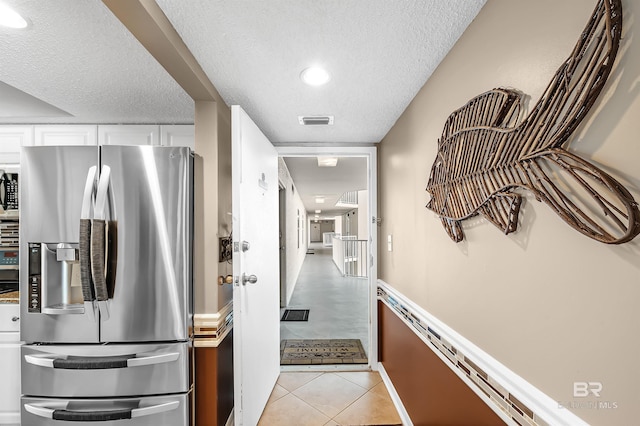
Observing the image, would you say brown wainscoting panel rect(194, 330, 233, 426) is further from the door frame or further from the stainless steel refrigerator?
the door frame

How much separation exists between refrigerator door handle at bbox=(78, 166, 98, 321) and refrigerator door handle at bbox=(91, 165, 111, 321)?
0.03m

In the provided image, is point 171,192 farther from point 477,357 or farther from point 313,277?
point 313,277

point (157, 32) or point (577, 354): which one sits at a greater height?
point (157, 32)

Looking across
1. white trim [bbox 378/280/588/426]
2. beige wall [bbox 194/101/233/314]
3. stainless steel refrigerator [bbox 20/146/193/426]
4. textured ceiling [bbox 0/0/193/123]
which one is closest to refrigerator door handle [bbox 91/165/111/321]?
stainless steel refrigerator [bbox 20/146/193/426]

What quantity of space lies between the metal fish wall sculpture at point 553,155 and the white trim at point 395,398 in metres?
1.58

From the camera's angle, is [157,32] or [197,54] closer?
[157,32]

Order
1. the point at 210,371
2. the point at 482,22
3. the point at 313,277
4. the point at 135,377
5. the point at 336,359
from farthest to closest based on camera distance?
the point at 313,277, the point at 336,359, the point at 210,371, the point at 135,377, the point at 482,22

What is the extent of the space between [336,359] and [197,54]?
9.41 ft

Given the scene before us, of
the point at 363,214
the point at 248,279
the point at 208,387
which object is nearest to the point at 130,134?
the point at 248,279

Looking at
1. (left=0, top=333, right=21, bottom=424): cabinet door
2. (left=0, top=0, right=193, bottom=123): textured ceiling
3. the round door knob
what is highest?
(left=0, top=0, right=193, bottom=123): textured ceiling

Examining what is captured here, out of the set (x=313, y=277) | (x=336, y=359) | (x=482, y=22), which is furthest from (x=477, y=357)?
(x=313, y=277)

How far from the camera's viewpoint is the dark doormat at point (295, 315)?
14.3ft

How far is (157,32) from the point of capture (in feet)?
→ 3.72

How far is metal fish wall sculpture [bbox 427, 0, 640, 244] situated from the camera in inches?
24.4
